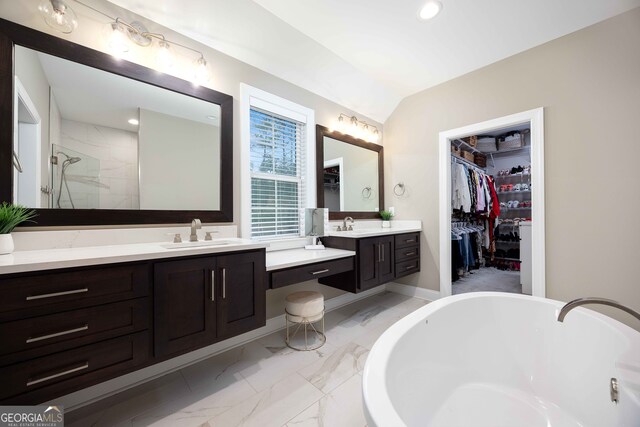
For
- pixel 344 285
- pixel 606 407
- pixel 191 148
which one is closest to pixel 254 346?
pixel 344 285

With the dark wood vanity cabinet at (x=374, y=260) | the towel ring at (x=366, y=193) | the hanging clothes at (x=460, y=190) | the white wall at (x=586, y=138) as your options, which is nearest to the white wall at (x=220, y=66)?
the dark wood vanity cabinet at (x=374, y=260)

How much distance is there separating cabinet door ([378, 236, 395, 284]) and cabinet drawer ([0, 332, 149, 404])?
6.91 feet

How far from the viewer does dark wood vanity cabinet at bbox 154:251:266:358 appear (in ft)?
4.28

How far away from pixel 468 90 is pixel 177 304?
3.51 m

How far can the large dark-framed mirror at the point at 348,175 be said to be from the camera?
2821 mm

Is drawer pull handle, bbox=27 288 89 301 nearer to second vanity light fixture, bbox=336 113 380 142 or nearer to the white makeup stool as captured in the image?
the white makeup stool

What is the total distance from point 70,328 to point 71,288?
6.8 inches

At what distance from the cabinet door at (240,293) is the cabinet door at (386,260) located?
144 cm

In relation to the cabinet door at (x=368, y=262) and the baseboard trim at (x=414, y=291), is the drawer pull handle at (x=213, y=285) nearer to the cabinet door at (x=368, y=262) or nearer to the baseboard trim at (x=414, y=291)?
the cabinet door at (x=368, y=262)

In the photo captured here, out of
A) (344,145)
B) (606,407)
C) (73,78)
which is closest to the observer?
(606,407)

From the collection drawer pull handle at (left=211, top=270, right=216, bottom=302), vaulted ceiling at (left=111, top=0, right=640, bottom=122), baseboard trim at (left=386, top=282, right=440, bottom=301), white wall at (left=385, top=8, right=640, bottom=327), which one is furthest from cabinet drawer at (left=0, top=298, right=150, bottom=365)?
white wall at (left=385, top=8, right=640, bottom=327)

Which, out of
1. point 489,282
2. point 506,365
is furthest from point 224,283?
point 489,282

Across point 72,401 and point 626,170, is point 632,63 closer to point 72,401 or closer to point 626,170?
point 626,170

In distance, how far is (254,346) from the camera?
2072 millimetres
